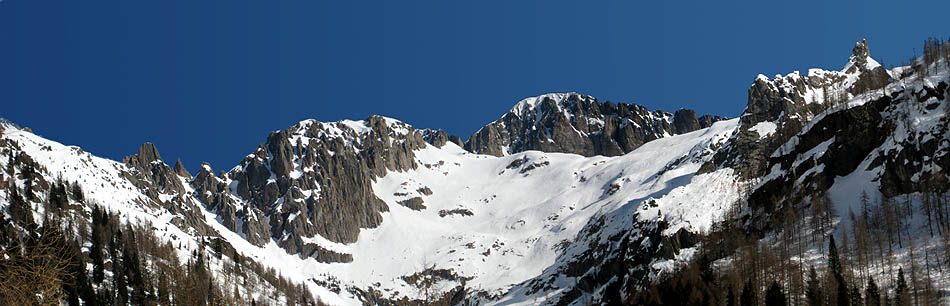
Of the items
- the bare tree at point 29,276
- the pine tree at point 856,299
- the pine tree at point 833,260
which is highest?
the pine tree at point 833,260

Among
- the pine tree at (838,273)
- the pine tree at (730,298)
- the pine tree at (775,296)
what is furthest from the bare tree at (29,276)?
the pine tree at (730,298)

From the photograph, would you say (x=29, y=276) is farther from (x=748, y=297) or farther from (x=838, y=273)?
(x=838, y=273)

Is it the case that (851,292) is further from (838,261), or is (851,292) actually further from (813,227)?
(813,227)

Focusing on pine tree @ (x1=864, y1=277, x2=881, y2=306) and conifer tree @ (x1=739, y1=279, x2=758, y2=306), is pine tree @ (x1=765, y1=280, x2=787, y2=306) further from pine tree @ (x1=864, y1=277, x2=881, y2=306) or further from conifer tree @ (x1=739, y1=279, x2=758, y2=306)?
pine tree @ (x1=864, y1=277, x2=881, y2=306)

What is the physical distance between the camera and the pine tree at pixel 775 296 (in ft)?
459

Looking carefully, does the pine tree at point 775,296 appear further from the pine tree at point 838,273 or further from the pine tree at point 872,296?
the pine tree at point 872,296

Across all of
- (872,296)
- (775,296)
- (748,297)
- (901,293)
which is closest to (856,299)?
(872,296)

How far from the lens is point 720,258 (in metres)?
193

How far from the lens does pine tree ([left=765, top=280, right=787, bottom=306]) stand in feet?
459

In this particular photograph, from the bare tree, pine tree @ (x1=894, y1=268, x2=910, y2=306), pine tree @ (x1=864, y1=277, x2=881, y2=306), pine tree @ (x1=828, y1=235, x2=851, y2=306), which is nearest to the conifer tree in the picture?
pine tree @ (x1=828, y1=235, x2=851, y2=306)

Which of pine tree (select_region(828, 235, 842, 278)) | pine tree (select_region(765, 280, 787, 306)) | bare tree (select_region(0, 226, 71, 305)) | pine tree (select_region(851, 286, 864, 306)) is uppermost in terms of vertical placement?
pine tree (select_region(828, 235, 842, 278))

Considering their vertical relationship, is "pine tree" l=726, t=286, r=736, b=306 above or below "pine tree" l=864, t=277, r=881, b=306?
above

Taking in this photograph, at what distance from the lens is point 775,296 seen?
141750mm

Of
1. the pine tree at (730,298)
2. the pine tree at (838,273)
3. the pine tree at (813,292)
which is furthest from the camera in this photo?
the pine tree at (730,298)
